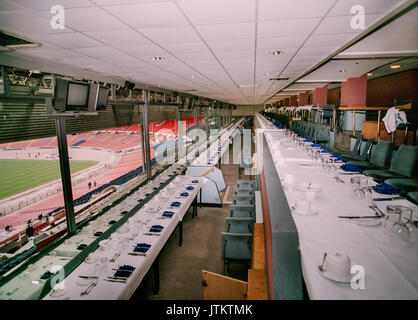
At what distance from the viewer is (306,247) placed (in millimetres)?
1516

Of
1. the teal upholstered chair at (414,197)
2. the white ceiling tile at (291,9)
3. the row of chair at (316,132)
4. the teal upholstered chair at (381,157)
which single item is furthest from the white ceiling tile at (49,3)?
the row of chair at (316,132)

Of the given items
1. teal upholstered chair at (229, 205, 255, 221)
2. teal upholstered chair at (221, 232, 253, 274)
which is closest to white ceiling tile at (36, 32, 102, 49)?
teal upholstered chair at (221, 232, 253, 274)

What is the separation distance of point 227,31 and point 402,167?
3486mm

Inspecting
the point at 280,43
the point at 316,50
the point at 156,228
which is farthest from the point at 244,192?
the point at 280,43

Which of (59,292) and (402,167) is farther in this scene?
(402,167)

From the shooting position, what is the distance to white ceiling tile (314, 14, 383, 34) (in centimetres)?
196

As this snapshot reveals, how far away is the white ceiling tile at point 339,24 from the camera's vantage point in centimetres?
196

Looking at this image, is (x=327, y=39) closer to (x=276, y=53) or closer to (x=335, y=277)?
(x=276, y=53)

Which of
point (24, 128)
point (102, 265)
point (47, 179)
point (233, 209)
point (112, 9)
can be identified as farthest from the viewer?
point (47, 179)

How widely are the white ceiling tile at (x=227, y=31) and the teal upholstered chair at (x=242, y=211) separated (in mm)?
2594

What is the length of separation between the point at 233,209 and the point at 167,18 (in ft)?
9.88

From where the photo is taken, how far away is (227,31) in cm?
216
